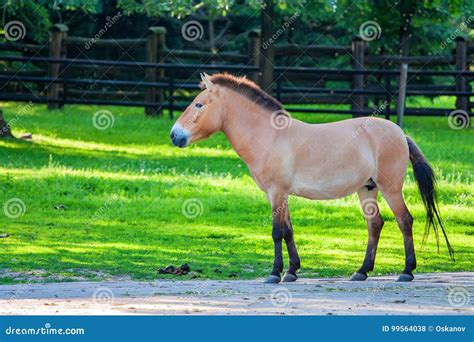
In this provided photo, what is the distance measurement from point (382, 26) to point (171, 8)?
1118cm

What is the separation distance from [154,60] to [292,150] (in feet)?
64.4

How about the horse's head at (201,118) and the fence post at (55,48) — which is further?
the fence post at (55,48)

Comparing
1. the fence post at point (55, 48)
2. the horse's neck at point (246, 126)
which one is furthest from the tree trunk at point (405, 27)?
the horse's neck at point (246, 126)

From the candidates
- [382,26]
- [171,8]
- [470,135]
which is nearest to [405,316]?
[171,8]

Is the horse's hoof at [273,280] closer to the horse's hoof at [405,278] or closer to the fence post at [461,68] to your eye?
the horse's hoof at [405,278]

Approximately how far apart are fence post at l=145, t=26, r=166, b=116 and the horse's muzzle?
58.5 ft

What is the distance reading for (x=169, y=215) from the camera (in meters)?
17.4

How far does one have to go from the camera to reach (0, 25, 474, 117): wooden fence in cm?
2872

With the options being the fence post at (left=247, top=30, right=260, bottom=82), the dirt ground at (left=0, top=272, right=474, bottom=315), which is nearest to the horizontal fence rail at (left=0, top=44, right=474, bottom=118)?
the fence post at (left=247, top=30, right=260, bottom=82)

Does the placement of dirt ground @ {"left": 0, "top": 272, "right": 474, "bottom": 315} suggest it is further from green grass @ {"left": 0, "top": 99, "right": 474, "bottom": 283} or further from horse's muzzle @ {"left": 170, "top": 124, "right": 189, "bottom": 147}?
horse's muzzle @ {"left": 170, "top": 124, "right": 189, "bottom": 147}

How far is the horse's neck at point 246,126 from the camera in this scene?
12.4 m

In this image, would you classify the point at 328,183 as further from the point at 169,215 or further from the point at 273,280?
the point at 169,215

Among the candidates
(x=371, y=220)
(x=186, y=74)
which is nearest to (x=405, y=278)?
(x=371, y=220)

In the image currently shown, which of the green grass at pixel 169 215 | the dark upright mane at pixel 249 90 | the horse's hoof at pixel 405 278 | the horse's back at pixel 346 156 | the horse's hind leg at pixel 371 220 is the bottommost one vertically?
the green grass at pixel 169 215
